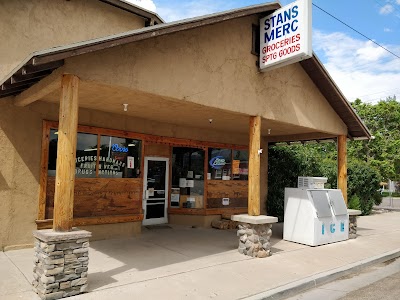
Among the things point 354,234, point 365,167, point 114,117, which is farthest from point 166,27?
point 365,167

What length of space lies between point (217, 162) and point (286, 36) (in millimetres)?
5586

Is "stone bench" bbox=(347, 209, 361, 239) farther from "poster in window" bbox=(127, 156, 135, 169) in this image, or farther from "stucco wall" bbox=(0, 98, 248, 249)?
"stucco wall" bbox=(0, 98, 248, 249)

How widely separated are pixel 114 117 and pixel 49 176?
242 cm

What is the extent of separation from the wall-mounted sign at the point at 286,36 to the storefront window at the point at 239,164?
196 inches

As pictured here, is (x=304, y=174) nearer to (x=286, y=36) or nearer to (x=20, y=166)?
(x=286, y=36)

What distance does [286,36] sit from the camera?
838 cm

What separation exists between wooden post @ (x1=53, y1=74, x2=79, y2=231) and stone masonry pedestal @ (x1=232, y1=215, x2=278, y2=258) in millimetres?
4422

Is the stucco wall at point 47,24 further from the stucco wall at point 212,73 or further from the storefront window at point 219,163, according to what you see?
the storefront window at point 219,163

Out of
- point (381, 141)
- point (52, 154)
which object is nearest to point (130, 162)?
point (52, 154)

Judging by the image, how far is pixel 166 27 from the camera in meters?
6.36

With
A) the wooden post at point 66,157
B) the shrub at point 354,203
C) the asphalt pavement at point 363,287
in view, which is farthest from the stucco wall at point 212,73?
the shrub at point 354,203

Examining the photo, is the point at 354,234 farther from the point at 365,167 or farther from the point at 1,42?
the point at 1,42

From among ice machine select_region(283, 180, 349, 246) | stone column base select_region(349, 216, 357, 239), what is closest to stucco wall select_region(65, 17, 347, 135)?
ice machine select_region(283, 180, 349, 246)

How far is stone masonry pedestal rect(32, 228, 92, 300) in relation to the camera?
5156mm
